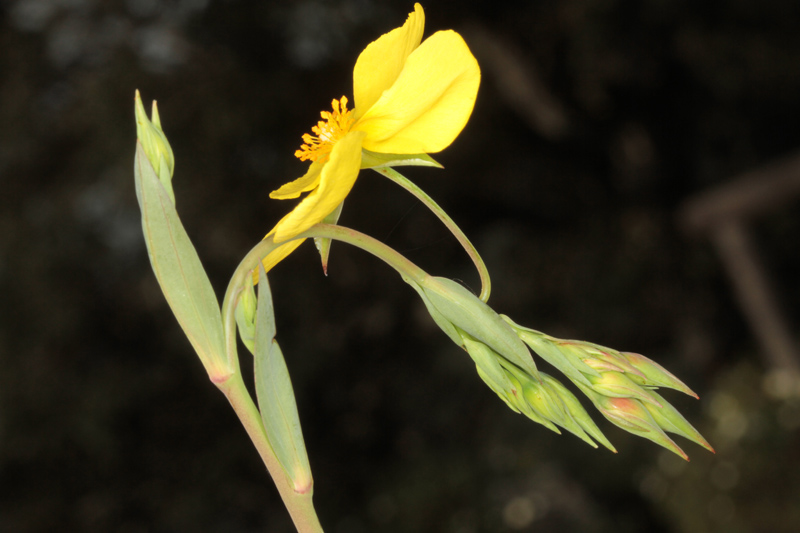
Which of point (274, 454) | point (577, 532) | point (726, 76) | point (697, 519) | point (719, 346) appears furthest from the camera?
point (719, 346)

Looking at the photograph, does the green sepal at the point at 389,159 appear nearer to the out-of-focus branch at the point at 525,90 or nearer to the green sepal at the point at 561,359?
the green sepal at the point at 561,359

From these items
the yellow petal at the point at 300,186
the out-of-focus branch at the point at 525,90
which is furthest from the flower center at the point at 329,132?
the out-of-focus branch at the point at 525,90

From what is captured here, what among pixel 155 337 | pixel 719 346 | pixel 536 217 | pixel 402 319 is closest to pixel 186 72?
pixel 155 337

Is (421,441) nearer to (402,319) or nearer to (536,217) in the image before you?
(402,319)

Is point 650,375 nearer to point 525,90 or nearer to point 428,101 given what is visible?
point 428,101

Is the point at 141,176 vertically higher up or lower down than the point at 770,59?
higher up

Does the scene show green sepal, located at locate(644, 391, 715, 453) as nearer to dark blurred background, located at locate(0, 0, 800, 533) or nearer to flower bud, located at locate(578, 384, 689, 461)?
flower bud, located at locate(578, 384, 689, 461)
